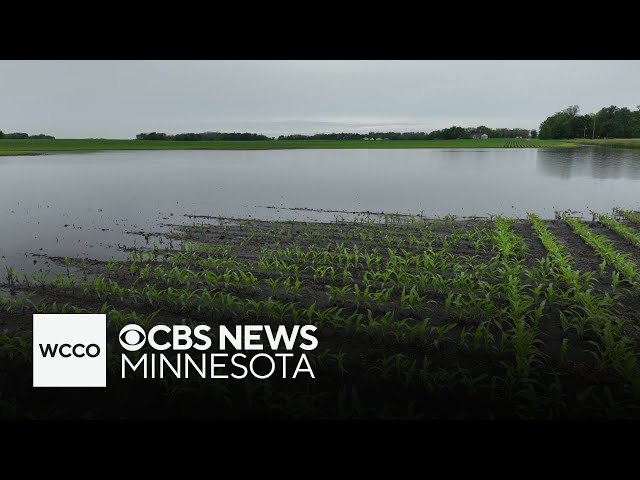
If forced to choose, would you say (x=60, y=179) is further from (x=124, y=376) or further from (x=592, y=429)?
(x=592, y=429)

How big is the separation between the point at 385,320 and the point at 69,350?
3.83 metres

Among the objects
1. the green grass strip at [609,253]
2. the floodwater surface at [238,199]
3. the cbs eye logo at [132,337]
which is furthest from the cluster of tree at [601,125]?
the cbs eye logo at [132,337]

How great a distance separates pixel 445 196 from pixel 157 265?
1346 centimetres

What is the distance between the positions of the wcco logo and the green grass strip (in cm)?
835

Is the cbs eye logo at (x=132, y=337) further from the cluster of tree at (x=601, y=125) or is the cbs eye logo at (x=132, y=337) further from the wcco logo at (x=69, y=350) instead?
the cluster of tree at (x=601, y=125)

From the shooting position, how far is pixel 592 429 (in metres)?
2.09

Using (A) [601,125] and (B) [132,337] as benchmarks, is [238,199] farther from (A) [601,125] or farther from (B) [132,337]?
(A) [601,125]

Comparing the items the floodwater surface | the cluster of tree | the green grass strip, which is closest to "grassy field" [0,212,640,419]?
the green grass strip

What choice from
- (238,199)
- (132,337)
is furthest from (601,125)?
(132,337)

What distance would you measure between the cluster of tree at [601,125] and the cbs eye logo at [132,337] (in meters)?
103

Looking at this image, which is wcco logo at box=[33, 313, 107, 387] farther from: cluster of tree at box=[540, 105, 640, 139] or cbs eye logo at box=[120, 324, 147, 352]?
cluster of tree at box=[540, 105, 640, 139]

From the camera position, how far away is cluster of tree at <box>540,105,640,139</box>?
87137 mm

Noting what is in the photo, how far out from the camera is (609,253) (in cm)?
820
